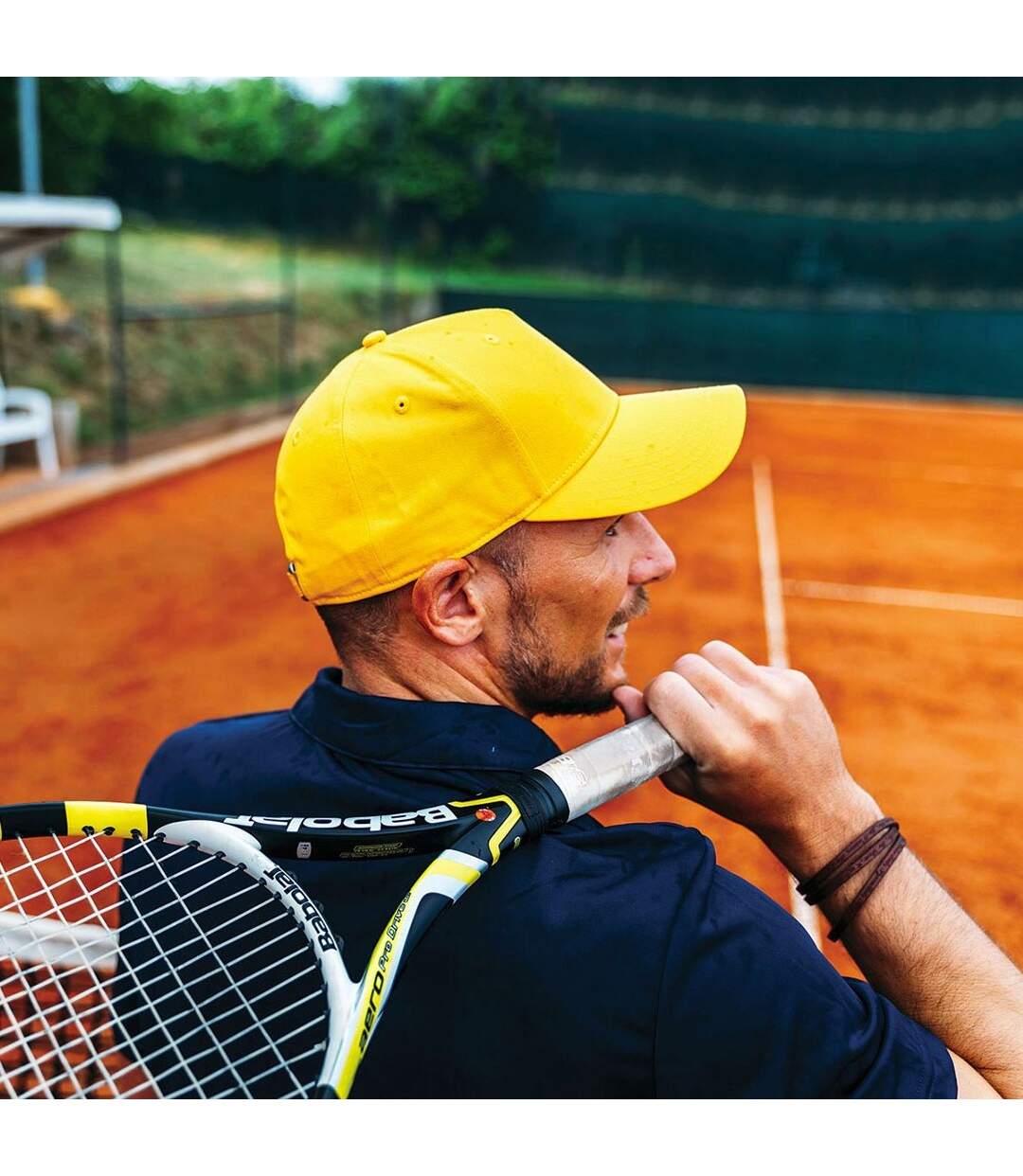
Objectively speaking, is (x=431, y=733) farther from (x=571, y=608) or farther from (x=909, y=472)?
(x=909, y=472)

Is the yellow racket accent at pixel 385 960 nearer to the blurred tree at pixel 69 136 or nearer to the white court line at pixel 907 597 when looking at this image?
the white court line at pixel 907 597

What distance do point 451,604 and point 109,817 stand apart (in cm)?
49

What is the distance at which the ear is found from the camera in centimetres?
135

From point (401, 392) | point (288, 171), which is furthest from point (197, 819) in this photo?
point (288, 171)

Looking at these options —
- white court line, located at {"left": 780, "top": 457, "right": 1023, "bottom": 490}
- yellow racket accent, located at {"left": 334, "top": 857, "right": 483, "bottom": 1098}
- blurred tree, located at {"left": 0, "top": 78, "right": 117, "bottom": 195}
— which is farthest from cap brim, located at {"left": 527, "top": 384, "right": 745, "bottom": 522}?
blurred tree, located at {"left": 0, "top": 78, "right": 117, "bottom": 195}

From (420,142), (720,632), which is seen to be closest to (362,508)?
(720,632)

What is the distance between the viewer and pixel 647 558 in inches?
59.7

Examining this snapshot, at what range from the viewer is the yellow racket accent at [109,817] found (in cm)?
141

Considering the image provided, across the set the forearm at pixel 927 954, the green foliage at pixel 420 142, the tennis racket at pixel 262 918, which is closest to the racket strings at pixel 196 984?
the tennis racket at pixel 262 918

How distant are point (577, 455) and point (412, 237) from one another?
2339 centimetres

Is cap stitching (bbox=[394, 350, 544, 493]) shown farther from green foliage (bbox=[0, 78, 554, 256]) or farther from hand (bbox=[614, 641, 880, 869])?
green foliage (bbox=[0, 78, 554, 256])

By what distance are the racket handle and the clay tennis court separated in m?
2.10

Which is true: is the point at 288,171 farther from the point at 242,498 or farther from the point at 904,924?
the point at 904,924

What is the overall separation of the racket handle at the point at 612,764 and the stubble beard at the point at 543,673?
10 centimetres
